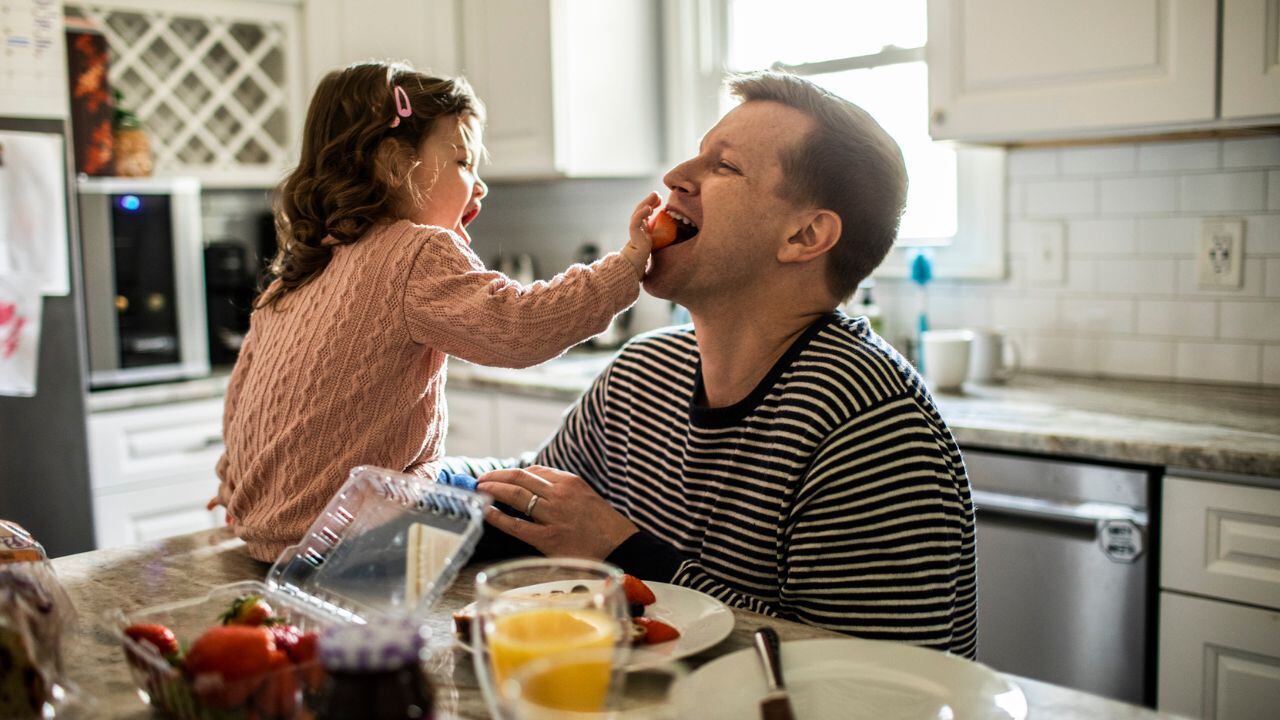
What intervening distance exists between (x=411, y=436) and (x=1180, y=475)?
1357 millimetres

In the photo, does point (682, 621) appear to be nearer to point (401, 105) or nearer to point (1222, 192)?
point (401, 105)

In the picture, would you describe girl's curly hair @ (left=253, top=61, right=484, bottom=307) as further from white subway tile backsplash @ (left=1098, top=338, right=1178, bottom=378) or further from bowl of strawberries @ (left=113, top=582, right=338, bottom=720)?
white subway tile backsplash @ (left=1098, top=338, right=1178, bottom=378)

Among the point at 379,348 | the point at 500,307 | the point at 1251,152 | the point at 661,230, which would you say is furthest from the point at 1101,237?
the point at 379,348

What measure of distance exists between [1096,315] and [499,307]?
1844mm

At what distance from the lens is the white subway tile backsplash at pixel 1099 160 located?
100 inches


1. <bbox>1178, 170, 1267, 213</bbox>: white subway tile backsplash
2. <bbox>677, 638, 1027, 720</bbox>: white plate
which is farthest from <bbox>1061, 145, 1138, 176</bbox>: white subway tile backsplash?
<bbox>677, 638, 1027, 720</bbox>: white plate

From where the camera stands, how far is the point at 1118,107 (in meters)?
2.21

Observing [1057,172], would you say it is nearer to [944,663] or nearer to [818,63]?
[818,63]

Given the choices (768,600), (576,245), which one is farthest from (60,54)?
(768,600)

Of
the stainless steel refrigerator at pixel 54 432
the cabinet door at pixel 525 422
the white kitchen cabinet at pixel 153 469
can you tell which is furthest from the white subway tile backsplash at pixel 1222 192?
the stainless steel refrigerator at pixel 54 432

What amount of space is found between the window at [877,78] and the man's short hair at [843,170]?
1197 mm

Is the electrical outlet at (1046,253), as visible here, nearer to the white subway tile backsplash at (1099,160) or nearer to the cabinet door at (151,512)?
the white subway tile backsplash at (1099,160)

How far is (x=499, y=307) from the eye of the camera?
4.43 ft

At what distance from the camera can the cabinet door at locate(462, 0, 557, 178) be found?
3176 millimetres
